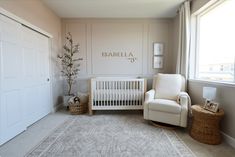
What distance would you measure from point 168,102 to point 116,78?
1319mm

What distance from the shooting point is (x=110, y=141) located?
7.38ft

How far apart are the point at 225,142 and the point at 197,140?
0.39 meters

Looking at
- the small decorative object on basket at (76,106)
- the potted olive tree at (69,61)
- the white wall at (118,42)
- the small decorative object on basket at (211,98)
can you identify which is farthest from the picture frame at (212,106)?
the potted olive tree at (69,61)

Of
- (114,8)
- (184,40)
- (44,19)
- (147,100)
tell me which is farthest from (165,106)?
(44,19)

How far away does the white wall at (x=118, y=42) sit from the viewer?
4.27 m

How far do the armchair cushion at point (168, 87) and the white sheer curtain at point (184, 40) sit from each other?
0.29 m

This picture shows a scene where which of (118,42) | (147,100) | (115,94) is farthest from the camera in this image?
(118,42)

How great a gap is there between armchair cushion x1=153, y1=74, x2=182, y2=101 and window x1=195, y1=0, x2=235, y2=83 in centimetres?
47

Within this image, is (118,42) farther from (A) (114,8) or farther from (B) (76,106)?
(B) (76,106)

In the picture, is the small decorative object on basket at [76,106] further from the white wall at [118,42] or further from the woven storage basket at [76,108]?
the white wall at [118,42]

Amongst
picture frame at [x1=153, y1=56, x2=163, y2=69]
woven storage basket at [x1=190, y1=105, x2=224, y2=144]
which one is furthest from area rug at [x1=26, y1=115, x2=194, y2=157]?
picture frame at [x1=153, y1=56, x2=163, y2=69]

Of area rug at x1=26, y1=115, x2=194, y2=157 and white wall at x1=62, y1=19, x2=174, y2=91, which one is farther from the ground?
white wall at x1=62, y1=19, x2=174, y2=91

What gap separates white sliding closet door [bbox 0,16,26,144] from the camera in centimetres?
215

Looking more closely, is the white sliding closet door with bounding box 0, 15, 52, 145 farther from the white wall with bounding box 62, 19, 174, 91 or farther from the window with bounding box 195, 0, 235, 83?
the window with bounding box 195, 0, 235, 83
